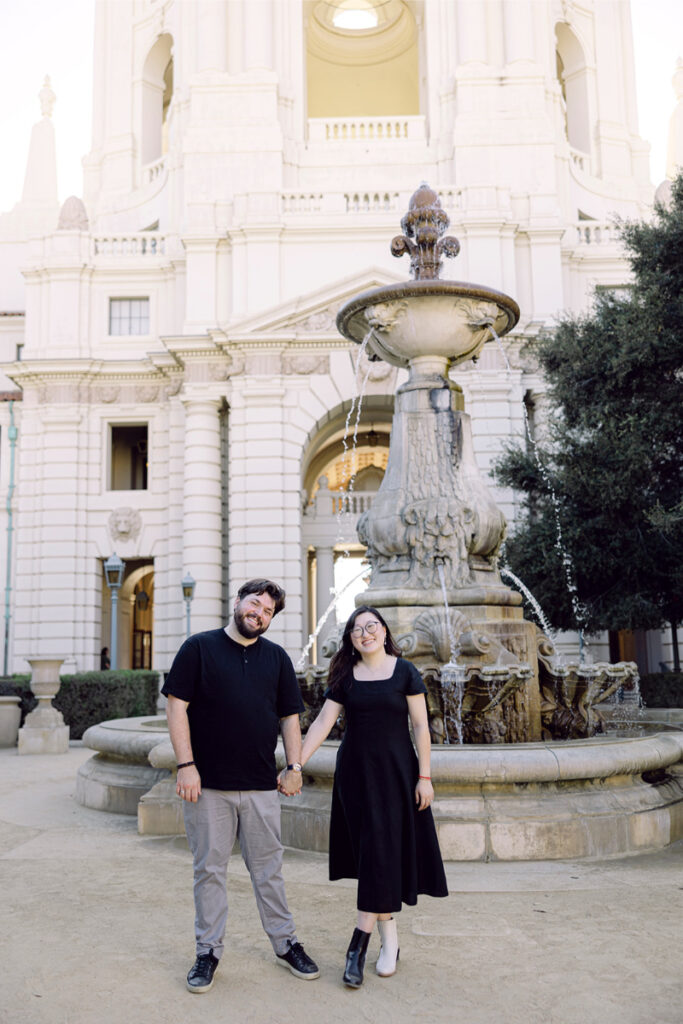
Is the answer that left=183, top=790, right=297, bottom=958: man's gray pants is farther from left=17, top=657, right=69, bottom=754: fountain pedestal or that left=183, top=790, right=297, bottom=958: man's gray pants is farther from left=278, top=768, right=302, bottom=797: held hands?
left=17, top=657, right=69, bottom=754: fountain pedestal

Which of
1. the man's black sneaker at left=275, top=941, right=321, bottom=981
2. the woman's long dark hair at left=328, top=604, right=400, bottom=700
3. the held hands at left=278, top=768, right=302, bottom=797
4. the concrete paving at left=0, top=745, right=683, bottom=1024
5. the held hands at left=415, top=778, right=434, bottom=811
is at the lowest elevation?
the concrete paving at left=0, top=745, right=683, bottom=1024

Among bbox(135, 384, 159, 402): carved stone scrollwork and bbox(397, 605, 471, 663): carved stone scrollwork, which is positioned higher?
bbox(135, 384, 159, 402): carved stone scrollwork

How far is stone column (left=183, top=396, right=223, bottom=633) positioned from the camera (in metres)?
27.2

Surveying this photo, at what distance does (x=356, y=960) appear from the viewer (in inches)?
166

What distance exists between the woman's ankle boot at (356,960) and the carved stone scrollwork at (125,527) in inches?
1030

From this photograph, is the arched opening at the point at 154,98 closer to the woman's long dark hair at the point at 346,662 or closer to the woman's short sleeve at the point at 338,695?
the woman's long dark hair at the point at 346,662

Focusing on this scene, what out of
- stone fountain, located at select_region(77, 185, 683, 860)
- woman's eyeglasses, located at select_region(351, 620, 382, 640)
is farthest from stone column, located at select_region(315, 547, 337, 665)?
woman's eyeglasses, located at select_region(351, 620, 382, 640)

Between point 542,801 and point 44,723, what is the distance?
12213 mm

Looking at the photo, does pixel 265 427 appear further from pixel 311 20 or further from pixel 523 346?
pixel 311 20

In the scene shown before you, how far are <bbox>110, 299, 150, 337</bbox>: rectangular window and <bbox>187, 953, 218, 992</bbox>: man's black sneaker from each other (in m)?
27.8

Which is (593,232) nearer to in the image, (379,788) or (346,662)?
(346,662)

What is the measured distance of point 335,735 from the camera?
8680mm

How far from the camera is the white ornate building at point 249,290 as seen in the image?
27359mm

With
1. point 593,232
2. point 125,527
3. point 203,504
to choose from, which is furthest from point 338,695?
point 593,232
